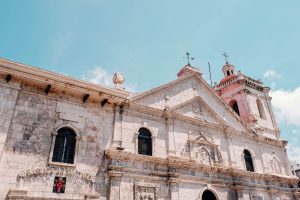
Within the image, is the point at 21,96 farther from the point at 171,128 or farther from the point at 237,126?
the point at 237,126

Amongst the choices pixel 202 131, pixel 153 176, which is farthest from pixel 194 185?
pixel 202 131

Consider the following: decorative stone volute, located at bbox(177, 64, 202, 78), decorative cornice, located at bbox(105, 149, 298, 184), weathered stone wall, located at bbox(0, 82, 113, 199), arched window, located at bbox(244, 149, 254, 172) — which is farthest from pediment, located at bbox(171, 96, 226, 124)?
weathered stone wall, located at bbox(0, 82, 113, 199)

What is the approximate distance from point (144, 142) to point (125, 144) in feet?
4.08

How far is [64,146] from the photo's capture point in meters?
11.7

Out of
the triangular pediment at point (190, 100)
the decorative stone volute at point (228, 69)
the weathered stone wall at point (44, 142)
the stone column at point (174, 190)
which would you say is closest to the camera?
the weathered stone wall at point (44, 142)

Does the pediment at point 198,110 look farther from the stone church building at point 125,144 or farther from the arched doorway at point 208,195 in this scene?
the arched doorway at point 208,195

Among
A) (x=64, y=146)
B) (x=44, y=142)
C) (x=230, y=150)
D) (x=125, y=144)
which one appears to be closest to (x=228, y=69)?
(x=230, y=150)

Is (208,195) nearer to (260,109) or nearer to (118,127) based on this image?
(118,127)

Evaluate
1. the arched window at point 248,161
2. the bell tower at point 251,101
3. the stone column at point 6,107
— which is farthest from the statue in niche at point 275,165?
the stone column at point 6,107

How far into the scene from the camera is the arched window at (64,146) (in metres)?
11.4

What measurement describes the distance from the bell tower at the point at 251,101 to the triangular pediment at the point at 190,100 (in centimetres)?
249

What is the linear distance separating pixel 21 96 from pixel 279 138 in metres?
18.3

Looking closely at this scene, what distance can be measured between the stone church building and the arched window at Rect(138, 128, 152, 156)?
0.05 meters

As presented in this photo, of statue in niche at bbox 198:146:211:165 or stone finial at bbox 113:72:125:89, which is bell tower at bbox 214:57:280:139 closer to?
statue in niche at bbox 198:146:211:165
